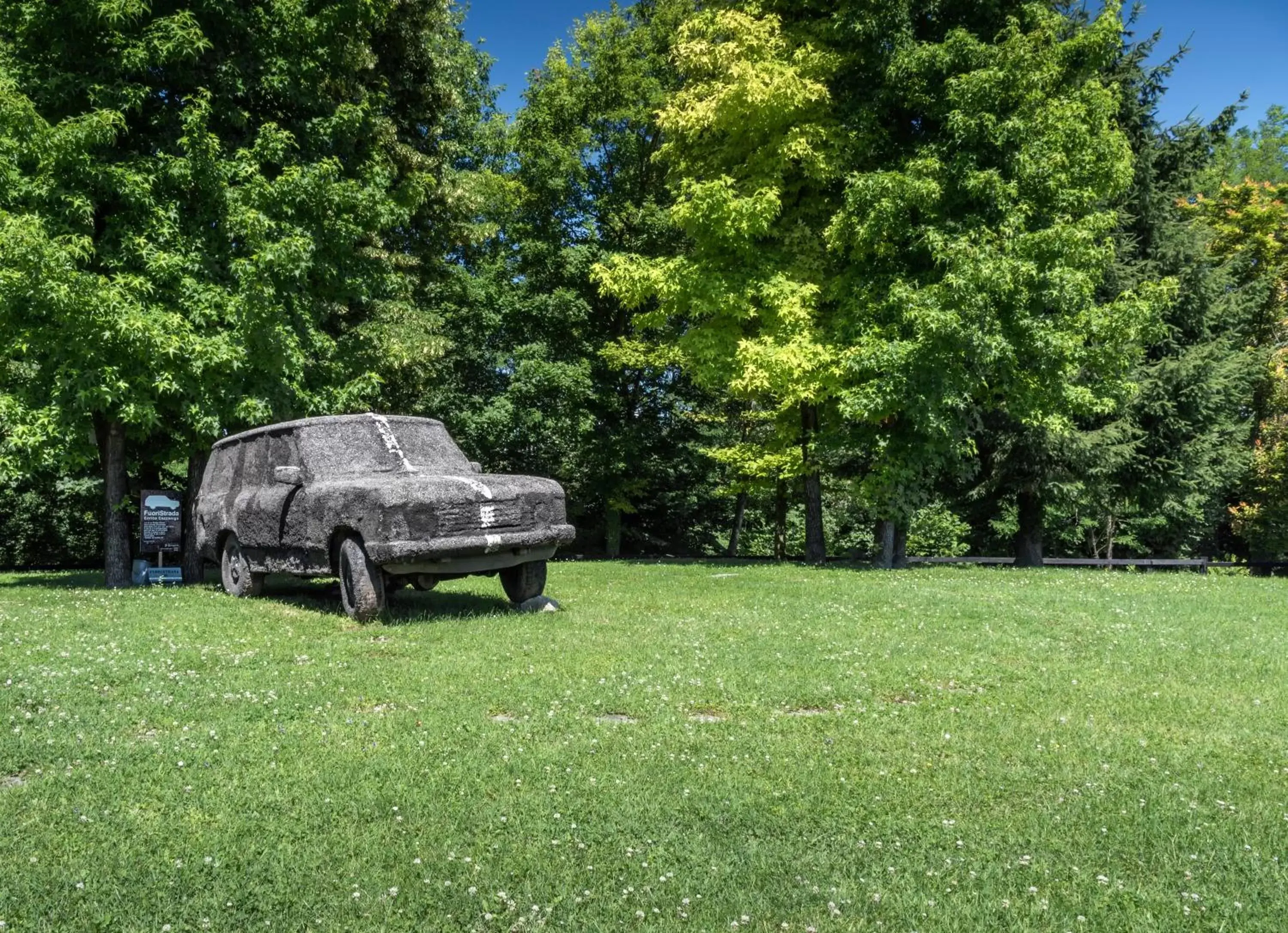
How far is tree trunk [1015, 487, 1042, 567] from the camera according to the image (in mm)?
24078

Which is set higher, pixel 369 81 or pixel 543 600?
pixel 369 81

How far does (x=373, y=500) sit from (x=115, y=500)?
7915 millimetres

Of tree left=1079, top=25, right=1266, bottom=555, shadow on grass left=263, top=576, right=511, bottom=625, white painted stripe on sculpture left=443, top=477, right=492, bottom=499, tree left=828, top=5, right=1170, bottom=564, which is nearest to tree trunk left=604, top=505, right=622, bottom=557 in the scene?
tree left=828, top=5, right=1170, bottom=564

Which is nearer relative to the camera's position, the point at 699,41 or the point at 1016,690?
the point at 1016,690

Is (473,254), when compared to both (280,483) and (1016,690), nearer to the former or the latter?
(280,483)

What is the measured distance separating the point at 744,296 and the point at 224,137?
34.9 feet

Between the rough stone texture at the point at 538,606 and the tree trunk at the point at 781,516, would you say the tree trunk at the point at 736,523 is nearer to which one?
the tree trunk at the point at 781,516

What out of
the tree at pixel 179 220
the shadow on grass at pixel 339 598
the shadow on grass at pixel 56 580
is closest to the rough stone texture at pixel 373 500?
the shadow on grass at pixel 339 598

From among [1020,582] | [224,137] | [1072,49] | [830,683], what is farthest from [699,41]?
[830,683]

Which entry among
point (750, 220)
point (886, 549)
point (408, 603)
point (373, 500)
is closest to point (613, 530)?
point (886, 549)

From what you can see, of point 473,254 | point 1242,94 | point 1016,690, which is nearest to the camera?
point 1016,690

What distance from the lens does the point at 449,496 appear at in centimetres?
1060

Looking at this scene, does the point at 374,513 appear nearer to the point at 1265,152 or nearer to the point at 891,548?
the point at 891,548

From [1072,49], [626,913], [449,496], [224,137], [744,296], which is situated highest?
[1072,49]
